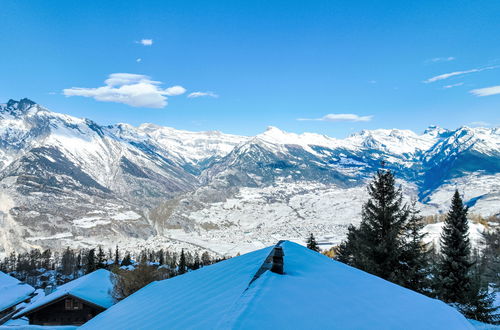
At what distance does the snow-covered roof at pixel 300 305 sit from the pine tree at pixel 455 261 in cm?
2131

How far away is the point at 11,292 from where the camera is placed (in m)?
46.4

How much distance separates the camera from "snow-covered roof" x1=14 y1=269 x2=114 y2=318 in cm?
3108

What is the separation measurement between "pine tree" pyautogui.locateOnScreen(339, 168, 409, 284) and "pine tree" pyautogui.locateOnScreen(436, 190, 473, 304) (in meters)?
6.21

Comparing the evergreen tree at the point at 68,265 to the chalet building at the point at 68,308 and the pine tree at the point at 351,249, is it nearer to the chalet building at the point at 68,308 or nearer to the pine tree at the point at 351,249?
the chalet building at the point at 68,308

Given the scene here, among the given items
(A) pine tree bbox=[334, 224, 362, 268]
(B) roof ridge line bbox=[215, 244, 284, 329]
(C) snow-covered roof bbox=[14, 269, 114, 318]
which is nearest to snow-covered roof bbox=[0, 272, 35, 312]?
(C) snow-covered roof bbox=[14, 269, 114, 318]

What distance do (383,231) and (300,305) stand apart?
20.0 m

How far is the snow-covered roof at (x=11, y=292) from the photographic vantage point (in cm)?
4297

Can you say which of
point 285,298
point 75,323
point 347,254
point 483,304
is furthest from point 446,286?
point 75,323

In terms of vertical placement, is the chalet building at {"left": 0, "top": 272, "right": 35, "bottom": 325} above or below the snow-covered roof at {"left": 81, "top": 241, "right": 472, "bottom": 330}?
below

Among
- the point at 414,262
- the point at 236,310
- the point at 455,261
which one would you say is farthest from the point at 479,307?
the point at 236,310

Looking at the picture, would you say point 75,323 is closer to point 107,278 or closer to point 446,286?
point 107,278

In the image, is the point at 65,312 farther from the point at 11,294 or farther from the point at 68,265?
the point at 68,265

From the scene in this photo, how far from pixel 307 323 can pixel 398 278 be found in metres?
19.6

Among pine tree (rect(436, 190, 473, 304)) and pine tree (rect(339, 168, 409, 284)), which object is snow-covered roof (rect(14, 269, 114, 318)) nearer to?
pine tree (rect(339, 168, 409, 284))
